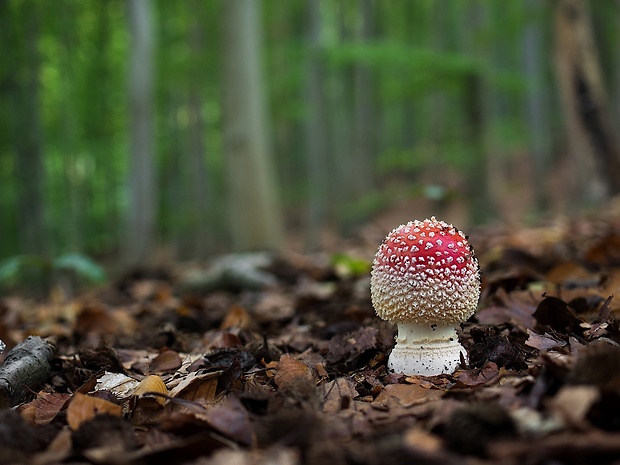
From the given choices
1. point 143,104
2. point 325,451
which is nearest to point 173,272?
point 143,104

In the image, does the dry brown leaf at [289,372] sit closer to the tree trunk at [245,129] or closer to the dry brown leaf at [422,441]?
the dry brown leaf at [422,441]

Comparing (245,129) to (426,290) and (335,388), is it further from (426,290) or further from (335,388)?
(335,388)

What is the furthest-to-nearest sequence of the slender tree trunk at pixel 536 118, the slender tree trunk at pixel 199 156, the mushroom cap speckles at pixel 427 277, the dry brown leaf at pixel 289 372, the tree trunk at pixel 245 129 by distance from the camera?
the slender tree trunk at pixel 199 156 < the slender tree trunk at pixel 536 118 < the tree trunk at pixel 245 129 < the mushroom cap speckles at pixel 427 277 < the dry brown leaf at pixel 289 372

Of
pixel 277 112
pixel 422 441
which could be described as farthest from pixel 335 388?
pixel 277 112

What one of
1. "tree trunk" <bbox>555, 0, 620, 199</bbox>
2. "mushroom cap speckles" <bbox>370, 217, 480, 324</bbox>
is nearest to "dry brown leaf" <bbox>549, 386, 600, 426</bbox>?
"mushroom cap speckles" <bbox>370, 217, 480, 324</bbox>

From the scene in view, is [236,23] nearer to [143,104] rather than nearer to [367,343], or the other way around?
[143,104]

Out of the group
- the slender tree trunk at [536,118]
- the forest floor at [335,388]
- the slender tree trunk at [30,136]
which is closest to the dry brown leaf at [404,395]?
the forest floor at [335,388]

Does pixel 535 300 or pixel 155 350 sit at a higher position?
pixel 535 300

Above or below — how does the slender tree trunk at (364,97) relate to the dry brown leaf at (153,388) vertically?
above
